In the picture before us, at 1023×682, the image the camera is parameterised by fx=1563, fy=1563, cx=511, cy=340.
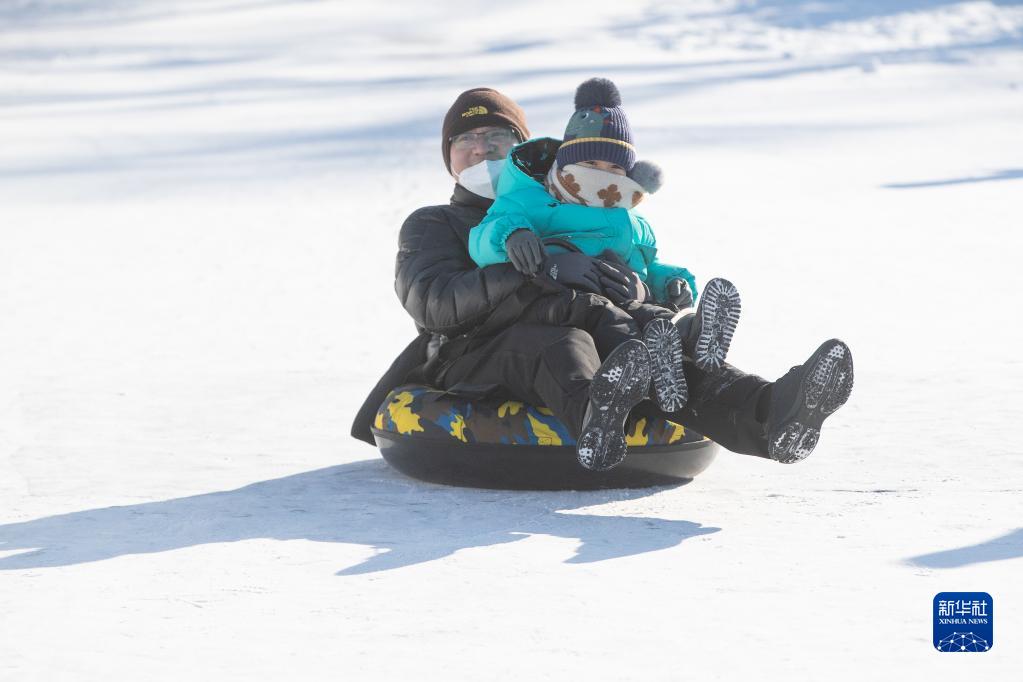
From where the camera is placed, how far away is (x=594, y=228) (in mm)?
5195

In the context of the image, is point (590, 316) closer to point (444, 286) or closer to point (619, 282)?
point (619, 282)

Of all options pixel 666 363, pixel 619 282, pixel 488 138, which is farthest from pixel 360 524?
pixel 488 138

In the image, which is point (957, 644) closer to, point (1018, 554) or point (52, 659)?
point (1018, 554)

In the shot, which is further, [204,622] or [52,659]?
[204,622]

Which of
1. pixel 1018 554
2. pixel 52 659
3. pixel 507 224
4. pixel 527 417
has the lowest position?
pixel 52 659

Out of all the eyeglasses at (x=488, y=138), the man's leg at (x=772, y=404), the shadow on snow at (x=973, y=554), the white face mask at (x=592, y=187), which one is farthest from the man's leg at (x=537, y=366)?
the shadow on snow at (x=973, y=554)

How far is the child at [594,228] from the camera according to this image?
4699 millimetres

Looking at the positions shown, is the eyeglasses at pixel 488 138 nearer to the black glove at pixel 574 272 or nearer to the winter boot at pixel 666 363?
the black glove at pixel 574 272

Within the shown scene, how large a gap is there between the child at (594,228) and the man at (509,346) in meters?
0.08

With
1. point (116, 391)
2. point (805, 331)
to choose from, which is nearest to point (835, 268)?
point (805, 331)

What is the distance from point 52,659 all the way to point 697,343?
6.97ft

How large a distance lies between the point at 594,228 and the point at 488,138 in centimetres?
73

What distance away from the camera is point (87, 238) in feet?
44.2

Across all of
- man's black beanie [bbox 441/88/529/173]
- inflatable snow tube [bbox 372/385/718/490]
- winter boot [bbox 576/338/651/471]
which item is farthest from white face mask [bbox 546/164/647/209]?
winter boot [bbox 576/338/651/471]
